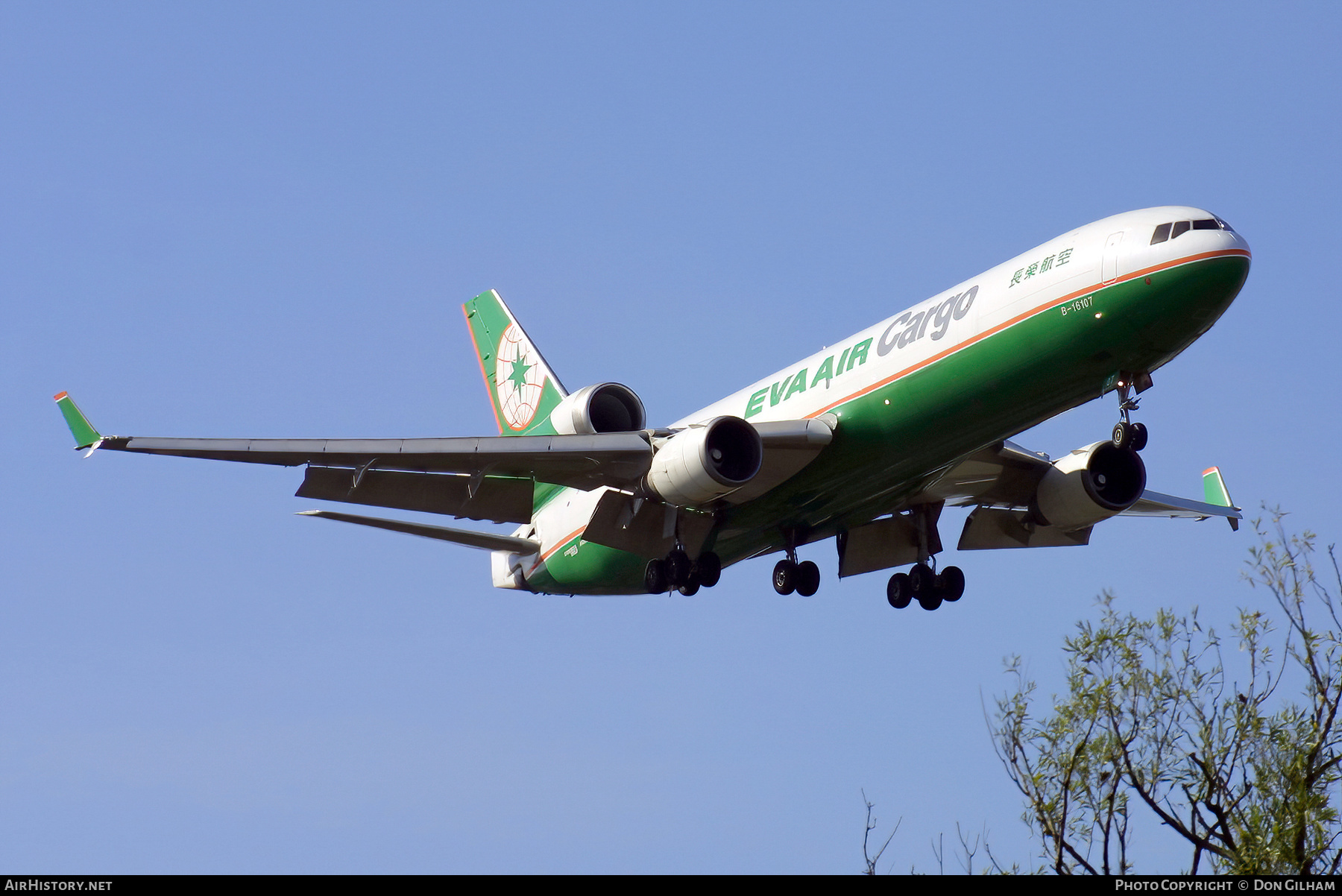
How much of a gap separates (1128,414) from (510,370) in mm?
Answer: 16517

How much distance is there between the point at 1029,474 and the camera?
29.5 metres

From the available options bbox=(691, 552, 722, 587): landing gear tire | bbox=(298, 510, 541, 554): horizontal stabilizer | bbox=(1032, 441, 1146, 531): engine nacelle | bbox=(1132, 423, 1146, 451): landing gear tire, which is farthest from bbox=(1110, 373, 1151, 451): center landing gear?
bbox=(298, 510, 541, 554): horizontal stabilizer

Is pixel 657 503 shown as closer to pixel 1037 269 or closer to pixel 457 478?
pixel 457 478

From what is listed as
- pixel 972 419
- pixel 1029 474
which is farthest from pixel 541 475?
pixel 1029 474

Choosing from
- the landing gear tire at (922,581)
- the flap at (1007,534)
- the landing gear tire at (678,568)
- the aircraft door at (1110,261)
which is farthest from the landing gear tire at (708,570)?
the aircraft door at (1110,261)

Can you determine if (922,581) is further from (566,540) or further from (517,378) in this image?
(517,378)

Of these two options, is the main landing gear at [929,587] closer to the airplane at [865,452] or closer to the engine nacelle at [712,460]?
the airplane at [865,452]

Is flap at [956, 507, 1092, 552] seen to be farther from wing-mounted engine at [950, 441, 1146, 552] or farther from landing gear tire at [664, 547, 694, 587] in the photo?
landing gear tire at [664, 547, 694, 587]

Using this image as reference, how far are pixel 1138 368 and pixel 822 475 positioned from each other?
571 cm

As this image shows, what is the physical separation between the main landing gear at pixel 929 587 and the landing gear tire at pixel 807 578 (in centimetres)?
206

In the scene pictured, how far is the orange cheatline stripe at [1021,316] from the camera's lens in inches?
860

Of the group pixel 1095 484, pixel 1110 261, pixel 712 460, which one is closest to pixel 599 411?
pixel 712 460

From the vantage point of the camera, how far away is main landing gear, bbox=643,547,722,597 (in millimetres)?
27516

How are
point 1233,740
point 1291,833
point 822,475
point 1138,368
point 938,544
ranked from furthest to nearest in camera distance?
point 938,544 < point 822,475 < point 1138,368 < point 1233,740 < point 1291,833
